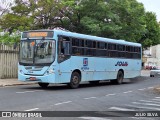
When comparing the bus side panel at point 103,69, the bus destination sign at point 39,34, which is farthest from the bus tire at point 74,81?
the bus destination sign at point 39,34

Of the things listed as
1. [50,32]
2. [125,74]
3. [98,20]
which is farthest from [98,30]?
[50,32]

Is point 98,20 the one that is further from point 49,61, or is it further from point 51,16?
point 49,61

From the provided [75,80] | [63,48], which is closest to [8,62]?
[75,80]

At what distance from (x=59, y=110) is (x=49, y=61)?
8.09 metres

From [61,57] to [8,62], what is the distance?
27.6 ft

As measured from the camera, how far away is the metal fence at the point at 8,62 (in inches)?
1047

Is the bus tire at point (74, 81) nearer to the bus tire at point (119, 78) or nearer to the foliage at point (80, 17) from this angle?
the bus tire at point (119, 78)

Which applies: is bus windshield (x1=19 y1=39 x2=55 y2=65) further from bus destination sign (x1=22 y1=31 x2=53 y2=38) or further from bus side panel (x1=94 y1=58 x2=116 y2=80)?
bus side panel (x1=94 y1=58 x2=116 y2=80)

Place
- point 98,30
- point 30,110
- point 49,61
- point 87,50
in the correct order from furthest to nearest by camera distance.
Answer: point 98,30 → point 87,50 → point 49,61 → point 30,110

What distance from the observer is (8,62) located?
27141 mm

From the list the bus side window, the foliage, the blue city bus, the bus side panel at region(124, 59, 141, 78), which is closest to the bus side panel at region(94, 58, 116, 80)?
the blue city bus

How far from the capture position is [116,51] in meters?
26.5

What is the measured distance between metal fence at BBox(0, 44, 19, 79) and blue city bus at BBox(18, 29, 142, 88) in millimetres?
6032

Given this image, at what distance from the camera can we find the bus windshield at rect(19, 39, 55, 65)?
19484 mm
